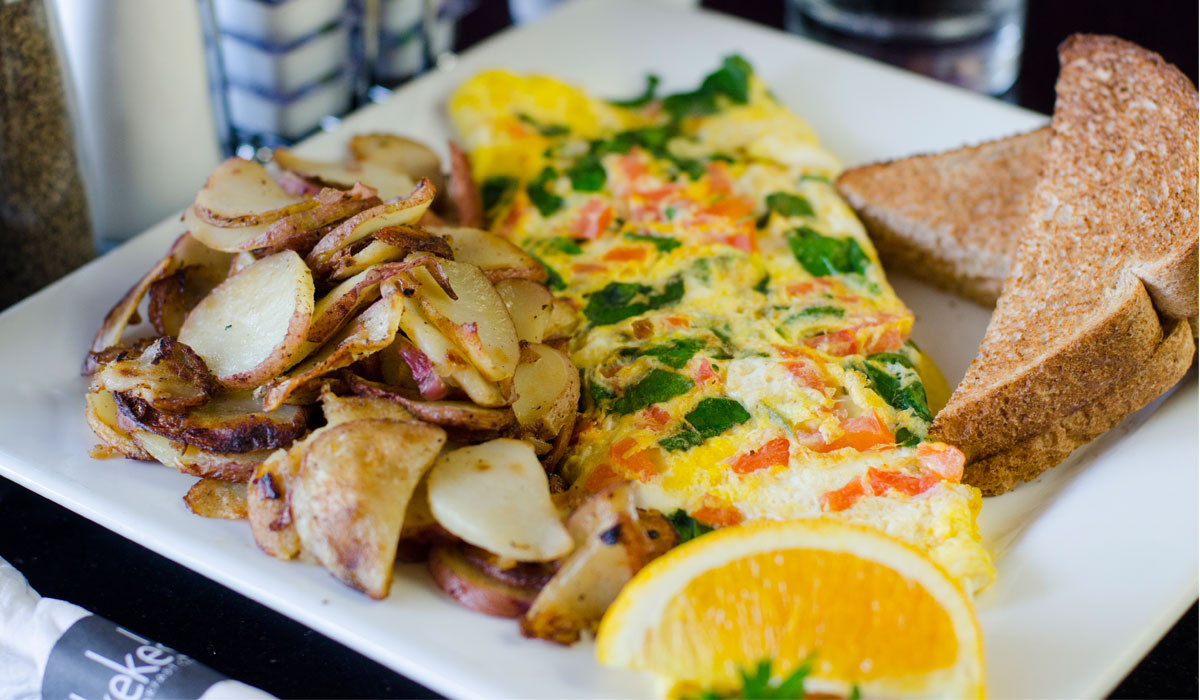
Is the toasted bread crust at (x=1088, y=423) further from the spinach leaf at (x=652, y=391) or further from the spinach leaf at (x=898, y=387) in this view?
the spinach leaf at (x=652, y=391)

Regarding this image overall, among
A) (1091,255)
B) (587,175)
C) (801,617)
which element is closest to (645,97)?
(587,175)

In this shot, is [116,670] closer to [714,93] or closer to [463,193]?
[463,193]

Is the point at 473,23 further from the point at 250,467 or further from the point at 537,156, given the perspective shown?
the point at 250,467

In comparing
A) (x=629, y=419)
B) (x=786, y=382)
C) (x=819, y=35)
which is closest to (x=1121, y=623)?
(x=786, y=382)

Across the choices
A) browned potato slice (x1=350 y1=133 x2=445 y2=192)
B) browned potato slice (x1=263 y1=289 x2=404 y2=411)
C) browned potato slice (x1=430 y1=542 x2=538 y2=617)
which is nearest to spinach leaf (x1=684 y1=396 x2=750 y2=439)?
browned potato slice (x1=430 y1=542 x2=538 y2=617)

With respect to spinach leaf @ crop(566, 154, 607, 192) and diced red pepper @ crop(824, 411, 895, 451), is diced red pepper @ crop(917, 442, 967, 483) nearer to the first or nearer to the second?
diced red pepper @ crop(824, 411, 895, 451)

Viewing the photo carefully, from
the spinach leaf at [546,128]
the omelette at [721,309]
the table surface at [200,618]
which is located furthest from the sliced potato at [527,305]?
the spinach leaf at [546,128]
